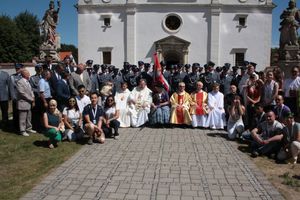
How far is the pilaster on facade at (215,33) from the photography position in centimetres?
2861

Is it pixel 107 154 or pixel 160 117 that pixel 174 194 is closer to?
pixel 107 154

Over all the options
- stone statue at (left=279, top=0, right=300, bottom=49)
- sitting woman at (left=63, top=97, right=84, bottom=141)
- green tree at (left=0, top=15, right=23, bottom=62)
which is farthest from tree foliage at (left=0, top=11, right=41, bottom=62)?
sitting woman at (left=63, top=97, right=84, bottom=141)

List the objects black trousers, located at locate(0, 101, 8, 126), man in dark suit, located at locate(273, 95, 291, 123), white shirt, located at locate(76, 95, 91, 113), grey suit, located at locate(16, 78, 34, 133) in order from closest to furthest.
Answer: man in dark suit, located at locate(273, 95, 291, 123) < grey suit, located at locate(16, 78, 34, 133) < white shirt, located at locate(76, 95, 91, 113) < black trousers, located at locate(0, 101, 8, 126)

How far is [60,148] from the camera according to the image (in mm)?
8938

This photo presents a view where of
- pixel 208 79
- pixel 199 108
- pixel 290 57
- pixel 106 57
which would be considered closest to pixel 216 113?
pixel 199 108

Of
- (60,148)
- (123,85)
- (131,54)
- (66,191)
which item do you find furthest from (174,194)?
(131,54)

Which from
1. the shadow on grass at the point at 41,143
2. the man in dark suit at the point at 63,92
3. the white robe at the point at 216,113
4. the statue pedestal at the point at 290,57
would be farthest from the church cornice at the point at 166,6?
the shadow on grass at the point at 41,143

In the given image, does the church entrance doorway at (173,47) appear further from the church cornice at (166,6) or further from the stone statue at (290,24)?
the stone statue at (290,24)

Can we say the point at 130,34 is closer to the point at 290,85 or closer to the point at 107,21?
the point at 107,21

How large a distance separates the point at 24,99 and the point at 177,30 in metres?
20.5

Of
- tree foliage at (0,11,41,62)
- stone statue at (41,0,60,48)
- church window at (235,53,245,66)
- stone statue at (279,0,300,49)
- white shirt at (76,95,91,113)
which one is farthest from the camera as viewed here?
tree foliage at (0,11,41,62)

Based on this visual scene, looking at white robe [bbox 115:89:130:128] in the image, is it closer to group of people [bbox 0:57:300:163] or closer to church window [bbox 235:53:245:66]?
group of people [bbox 0:57:300:163]

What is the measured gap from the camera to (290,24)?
20.6m

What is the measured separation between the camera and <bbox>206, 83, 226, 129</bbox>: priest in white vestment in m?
11.8
